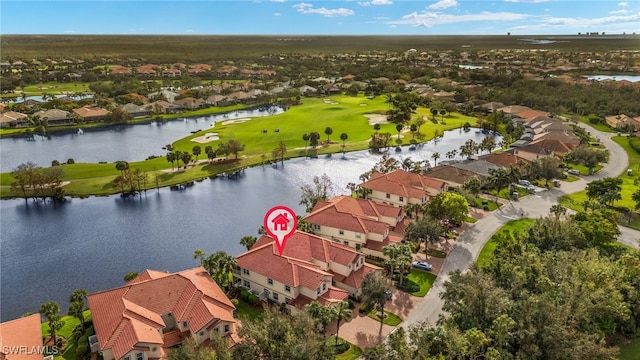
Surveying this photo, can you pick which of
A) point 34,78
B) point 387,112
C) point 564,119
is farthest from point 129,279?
point 34,78

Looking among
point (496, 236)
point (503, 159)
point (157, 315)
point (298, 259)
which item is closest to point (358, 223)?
point (298, 259)

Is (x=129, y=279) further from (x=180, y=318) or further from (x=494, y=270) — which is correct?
(x=494, y=270)

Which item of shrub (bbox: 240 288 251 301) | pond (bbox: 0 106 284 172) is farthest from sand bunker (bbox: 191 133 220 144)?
shrub (bbox: 240 288 251 301)

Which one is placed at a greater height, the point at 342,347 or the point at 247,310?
the point at 247,310

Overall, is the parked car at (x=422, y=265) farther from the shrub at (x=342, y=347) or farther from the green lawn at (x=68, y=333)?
the green lawn at (x=68, y=333)

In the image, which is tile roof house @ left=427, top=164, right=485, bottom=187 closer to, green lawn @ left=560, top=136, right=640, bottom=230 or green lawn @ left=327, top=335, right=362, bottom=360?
green lawn @ left=560, top=136, right=640, bottom=230

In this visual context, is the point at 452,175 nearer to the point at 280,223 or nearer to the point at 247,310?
the point at 280,223

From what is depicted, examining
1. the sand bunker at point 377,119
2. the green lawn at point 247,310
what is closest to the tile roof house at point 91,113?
the sand bunker at point 377,119

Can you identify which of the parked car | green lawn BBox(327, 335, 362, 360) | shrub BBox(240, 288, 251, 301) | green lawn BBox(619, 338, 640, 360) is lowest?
green lawn BBox(619, 338, 640, 360)
